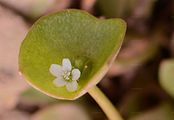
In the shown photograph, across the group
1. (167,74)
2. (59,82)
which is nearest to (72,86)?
(59,82)

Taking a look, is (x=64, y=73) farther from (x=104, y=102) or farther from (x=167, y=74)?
(x=167, y=74)

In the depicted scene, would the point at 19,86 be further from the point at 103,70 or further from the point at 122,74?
the point at 103,70

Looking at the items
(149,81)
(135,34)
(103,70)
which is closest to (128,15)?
(135,34)

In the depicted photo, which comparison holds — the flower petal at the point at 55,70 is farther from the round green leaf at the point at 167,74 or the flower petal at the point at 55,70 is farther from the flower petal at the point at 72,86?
the round green leaf at the point at 167,74

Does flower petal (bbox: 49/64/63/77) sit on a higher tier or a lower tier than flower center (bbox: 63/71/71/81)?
higher

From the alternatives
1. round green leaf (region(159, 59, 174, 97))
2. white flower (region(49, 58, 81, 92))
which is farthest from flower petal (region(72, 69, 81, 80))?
round green leaf (region(159, 59, 174, 97))

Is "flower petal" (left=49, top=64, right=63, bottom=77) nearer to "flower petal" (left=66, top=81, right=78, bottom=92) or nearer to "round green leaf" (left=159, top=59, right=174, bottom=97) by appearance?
"flower petal" (left=66, top=81, right=78, bottom=92)

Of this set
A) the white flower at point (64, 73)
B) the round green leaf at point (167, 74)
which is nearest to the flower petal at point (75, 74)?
the white flower at point (64, 73)

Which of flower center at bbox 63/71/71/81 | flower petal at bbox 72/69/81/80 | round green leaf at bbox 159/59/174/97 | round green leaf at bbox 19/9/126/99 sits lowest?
round green leaf at bbox 159/59/174/97
